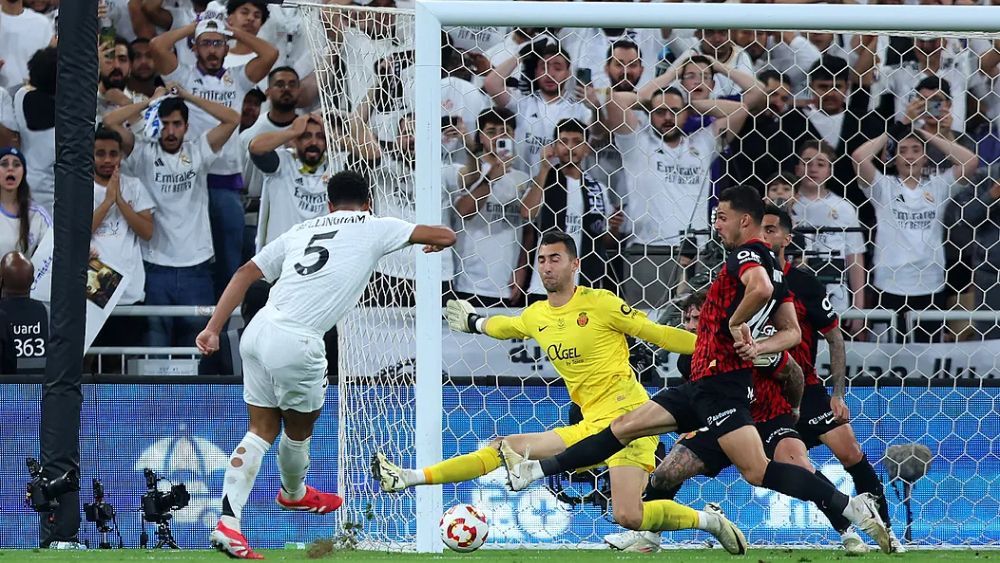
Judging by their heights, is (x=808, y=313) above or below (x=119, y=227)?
below

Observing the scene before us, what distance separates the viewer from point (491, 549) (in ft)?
26.3

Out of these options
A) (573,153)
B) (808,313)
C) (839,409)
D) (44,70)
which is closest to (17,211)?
(44,70)

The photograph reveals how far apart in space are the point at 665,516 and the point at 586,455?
607mm

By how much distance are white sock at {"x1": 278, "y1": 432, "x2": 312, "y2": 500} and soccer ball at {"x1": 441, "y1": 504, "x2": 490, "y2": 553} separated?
814 mm

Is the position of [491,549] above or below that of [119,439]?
below

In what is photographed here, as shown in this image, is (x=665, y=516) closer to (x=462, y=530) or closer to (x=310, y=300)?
(x=462, y=530)

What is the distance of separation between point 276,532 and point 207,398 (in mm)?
927

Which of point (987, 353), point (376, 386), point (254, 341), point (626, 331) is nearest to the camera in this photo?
point (254, 341)

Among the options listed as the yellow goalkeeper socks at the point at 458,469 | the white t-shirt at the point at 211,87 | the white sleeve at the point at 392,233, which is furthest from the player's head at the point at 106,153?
the yellow goalkeeper socks at the point at 458,469

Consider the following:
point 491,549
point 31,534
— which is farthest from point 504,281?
point 31,534

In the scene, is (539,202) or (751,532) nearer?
(751,532)

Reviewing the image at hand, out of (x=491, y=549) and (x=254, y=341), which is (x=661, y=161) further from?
(x=254, y=341)

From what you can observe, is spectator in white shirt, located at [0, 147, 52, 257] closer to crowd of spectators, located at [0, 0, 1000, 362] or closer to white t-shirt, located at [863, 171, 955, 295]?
crowd of spectators, located at [0, 0, 1000, 362]

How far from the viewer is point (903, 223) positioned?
9.18 meters
